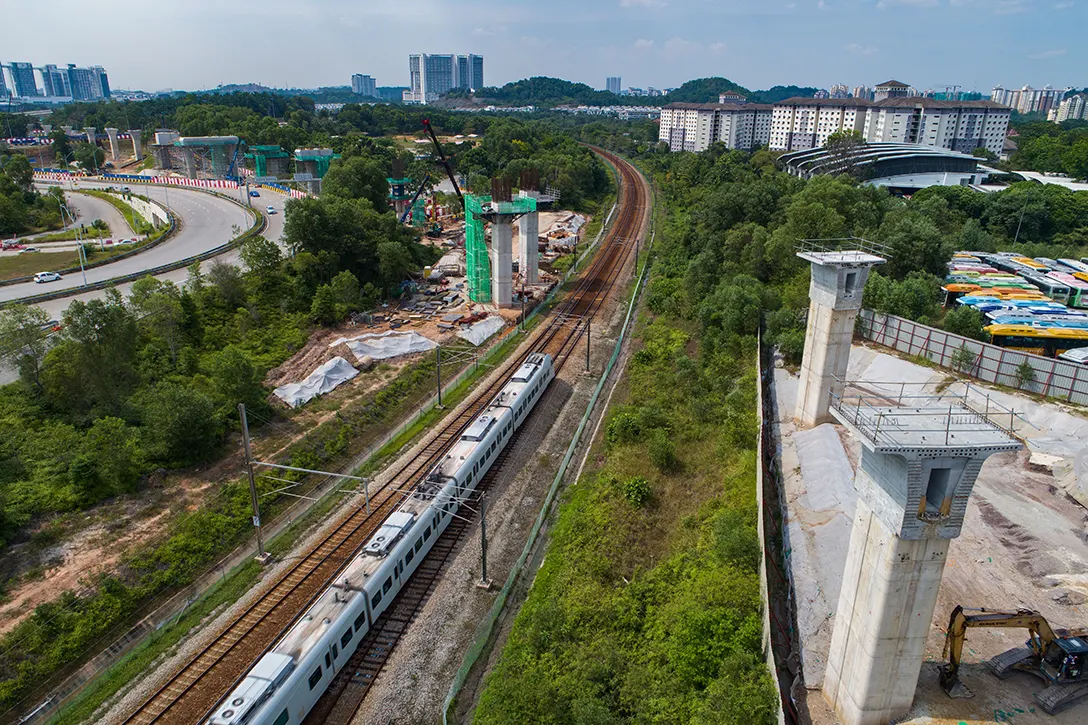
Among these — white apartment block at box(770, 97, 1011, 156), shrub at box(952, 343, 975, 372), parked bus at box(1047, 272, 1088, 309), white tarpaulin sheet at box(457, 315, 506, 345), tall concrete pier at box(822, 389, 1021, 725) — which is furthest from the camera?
white apartment block at box(770, 97, 1011, 156)

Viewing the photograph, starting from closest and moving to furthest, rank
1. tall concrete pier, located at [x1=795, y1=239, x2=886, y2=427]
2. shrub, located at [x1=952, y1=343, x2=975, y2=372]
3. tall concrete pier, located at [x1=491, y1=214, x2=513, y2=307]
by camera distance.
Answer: tall concrete pier, located at [x1=795, y1=239, x2=886, y2=427]
shrub, located at [x1=952, y1=343, x2=975, y2=372]
tall concrete pier, located at [x1=491, y1=214, x2=513, y2=307]

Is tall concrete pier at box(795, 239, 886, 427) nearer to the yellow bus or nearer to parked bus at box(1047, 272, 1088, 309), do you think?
the yellow bus

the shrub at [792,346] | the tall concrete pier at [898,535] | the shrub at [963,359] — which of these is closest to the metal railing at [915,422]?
the tall concrete pier at [898,535]

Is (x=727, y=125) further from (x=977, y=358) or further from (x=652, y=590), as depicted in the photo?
(x=652, y=590)

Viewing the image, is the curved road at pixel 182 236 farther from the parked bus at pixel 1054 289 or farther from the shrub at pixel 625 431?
the parked bus at pixel 1054 289

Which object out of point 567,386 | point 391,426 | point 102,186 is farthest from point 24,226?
point 567,386

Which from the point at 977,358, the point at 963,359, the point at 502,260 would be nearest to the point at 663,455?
the point at 963,359

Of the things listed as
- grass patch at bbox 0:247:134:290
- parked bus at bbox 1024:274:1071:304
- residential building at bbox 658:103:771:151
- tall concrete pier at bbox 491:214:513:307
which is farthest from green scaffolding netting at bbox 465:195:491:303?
residential building at bbox 658:103:771:151
